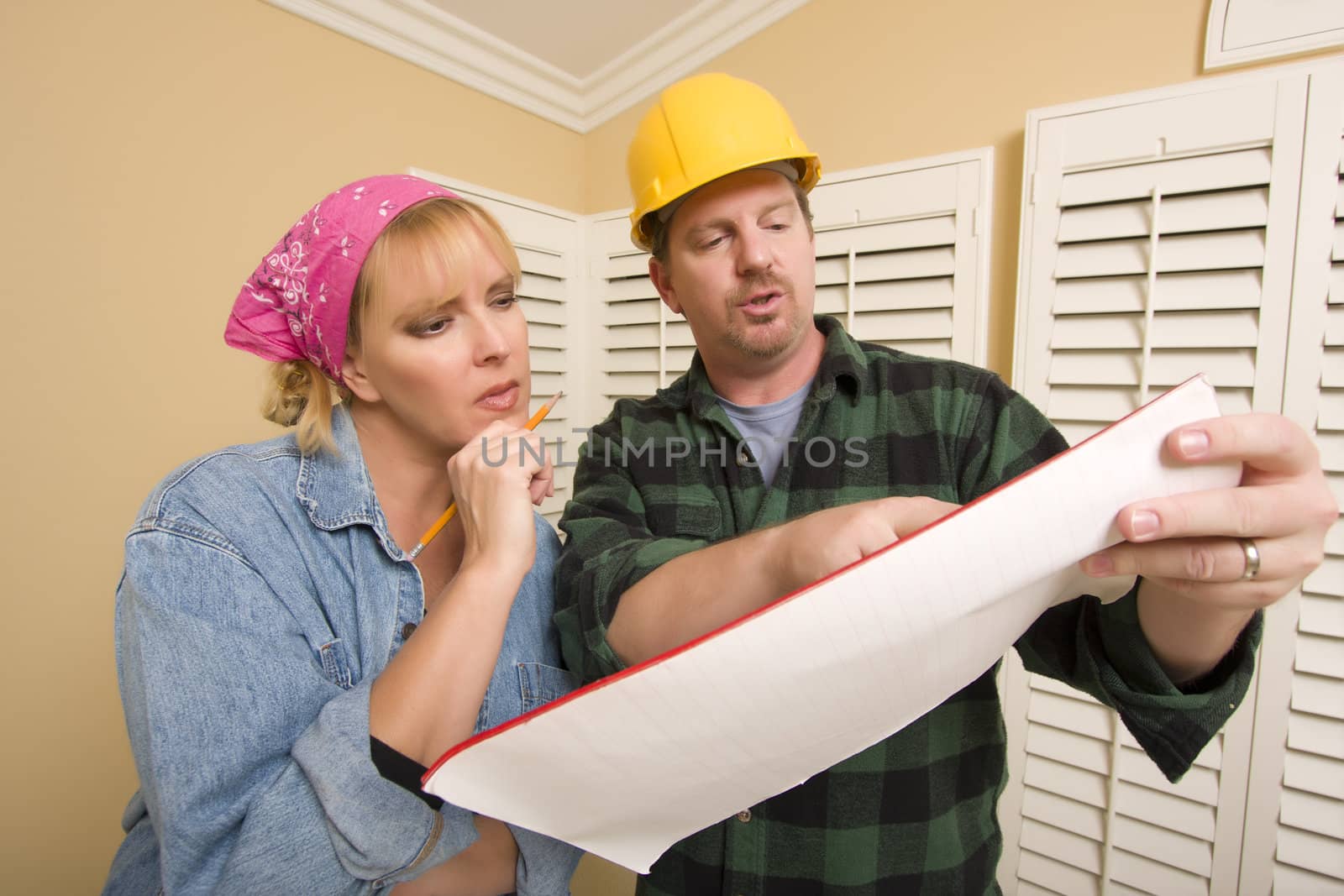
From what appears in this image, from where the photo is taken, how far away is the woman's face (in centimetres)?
84

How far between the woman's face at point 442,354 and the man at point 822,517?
23cm

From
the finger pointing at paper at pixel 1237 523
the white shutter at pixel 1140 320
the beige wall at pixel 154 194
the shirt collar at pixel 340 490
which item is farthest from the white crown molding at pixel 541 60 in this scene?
the finger pointing at paper at pixel 1237 523

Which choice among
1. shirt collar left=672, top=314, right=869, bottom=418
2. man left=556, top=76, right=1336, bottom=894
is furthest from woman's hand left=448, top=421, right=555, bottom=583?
shirt collar left=672, top=314, right=869, bottom=418

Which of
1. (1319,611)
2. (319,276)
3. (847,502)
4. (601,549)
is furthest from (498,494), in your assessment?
(1319,611)

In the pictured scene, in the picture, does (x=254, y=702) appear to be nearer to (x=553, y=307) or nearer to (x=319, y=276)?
(x=319, y=276)

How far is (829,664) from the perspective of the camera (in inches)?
17.3

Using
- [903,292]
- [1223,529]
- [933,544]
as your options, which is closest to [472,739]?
[933,544]

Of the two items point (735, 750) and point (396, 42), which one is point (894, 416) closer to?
point (735, 750)

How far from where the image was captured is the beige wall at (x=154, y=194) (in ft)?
4.03

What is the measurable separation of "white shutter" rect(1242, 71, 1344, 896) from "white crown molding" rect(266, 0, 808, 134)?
132cm

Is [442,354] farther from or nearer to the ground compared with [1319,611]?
farther from the ground

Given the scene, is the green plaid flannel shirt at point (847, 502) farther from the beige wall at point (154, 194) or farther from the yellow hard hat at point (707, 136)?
the beige wall at point (154, 194)

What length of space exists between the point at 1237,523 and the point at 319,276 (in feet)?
3.28

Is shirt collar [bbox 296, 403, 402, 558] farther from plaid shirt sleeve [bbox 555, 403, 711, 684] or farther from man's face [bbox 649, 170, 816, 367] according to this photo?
man's face [bbox 649, 170, 816, 367]
